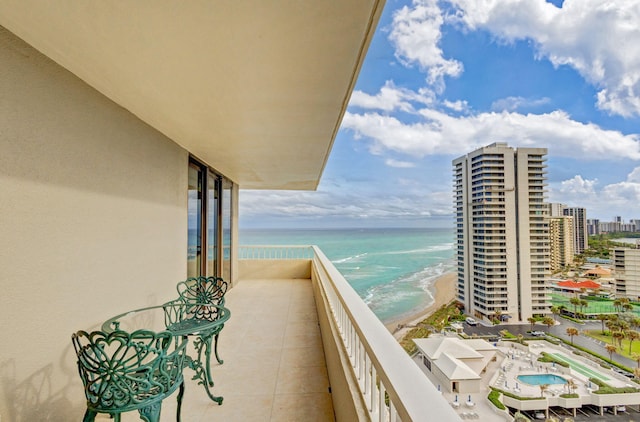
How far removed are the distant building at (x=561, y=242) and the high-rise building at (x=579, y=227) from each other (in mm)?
75

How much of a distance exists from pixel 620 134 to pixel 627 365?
1594 centimetres

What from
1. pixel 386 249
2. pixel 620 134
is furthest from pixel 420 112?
pixel 620 134

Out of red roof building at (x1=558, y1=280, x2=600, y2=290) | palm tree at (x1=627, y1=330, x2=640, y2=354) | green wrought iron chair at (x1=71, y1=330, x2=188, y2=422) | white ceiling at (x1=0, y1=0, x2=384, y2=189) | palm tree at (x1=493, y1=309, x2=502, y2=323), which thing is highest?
white ceiling at (x1=0, y1=0, x2=384, y2=189)

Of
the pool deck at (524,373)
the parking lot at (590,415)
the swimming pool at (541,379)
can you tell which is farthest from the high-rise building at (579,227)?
the parking lot at (590,415)

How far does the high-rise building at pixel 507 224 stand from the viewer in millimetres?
4551

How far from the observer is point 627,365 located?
123 inches

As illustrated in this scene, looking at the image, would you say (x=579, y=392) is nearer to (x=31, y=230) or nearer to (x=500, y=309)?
(x=500, y=309)

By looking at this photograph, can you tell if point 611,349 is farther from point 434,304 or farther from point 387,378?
point 434,304

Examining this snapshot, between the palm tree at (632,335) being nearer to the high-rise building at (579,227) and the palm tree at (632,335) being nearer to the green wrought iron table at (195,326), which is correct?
the high-rise building at (579,227)

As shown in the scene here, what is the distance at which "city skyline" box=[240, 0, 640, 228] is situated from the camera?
29.9 ft

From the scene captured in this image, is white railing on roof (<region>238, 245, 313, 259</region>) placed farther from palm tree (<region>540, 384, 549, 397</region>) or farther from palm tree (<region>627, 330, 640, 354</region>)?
palm tree (<region>627, 330, 640, 354</region>)

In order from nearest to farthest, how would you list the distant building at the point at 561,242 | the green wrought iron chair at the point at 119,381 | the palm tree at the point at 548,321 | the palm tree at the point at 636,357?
the green wrought iron chair at the point at 119,381 < the palm tree at the point at 636,357 < the palm tree at the point at 548,321 < the distant building at the point at 561,242

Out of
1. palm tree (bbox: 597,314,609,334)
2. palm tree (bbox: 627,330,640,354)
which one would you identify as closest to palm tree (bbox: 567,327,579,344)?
palm tree (bbox: 597,314,609,334)

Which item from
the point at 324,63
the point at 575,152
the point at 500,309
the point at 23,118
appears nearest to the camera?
the point at 23,118
